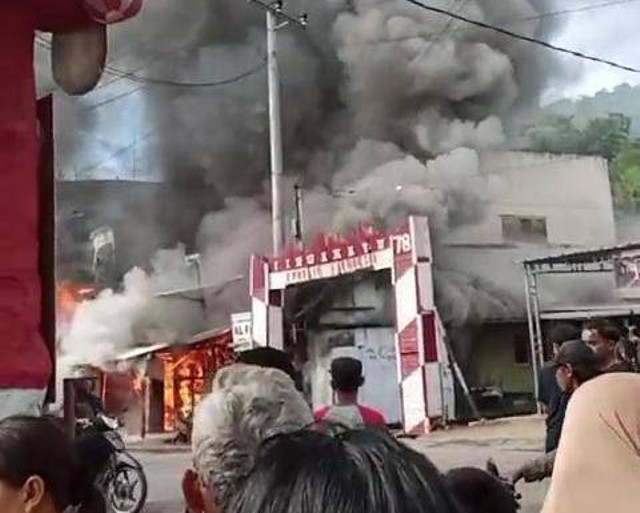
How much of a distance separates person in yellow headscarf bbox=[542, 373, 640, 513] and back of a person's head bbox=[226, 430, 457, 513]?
1.26ft

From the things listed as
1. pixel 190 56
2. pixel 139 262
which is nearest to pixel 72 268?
pixel 139 262

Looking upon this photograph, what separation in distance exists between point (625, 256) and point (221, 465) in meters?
4.61

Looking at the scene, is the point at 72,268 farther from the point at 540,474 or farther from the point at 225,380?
the point at 225,380

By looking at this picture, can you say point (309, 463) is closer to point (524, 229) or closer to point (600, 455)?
point (600, 455)

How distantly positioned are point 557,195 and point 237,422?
471cm

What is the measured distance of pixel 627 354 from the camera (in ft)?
15.4

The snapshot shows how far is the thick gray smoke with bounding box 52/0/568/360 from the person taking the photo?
5723 mm

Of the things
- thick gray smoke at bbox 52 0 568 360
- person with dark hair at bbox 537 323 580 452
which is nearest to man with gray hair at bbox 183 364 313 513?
person with dark hair at bbox 537 323 580 452

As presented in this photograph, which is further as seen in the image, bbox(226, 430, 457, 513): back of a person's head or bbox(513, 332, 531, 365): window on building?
bbox(513, 332, 531, 365): window on building

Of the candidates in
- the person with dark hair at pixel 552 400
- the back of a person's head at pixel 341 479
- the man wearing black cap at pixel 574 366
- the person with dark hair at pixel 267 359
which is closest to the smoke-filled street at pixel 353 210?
the person with dark hair at pixel 552 400

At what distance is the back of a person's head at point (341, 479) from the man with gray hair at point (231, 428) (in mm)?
362

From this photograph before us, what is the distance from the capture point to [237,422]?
1040mm

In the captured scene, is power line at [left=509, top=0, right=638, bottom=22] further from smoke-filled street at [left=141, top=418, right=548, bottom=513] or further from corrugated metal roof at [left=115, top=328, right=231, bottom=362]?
corrugated metal roof at [left=115, top=328, right=231, bottom=362]

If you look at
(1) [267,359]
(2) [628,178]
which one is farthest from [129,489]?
(1) [267,359]
